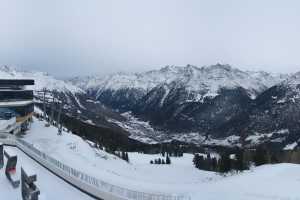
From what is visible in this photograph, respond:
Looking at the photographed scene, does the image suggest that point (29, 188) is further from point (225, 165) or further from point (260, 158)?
point (260, 158)

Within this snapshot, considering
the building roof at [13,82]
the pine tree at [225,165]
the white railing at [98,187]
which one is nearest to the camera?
the white railing at [98,187]

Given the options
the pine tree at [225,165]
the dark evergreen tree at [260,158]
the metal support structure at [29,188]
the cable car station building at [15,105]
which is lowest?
the pine tree at [225,165]

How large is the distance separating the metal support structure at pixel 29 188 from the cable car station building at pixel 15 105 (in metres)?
64.4

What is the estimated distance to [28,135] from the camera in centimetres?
9181

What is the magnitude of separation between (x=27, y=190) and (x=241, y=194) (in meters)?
18.1

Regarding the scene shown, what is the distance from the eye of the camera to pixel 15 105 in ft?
316

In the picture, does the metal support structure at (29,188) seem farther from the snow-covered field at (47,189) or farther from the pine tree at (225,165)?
the pine tree at (225,165)

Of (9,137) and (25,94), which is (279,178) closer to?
(9,137)

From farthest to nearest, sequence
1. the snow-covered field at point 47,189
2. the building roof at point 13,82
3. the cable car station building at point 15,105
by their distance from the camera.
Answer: the building roof at point 13,82 < the cable car station building at point 15,105 < the snow-covered field at point 47,189

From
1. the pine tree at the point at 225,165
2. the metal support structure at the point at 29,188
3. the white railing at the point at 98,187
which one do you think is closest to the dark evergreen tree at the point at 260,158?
the pine tree at the point at 225,165

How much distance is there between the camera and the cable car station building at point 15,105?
90000mm

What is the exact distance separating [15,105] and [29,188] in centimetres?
7550

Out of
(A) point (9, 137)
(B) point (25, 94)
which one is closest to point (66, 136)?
(B) point (25, 94)

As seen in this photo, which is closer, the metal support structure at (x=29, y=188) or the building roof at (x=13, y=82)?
the metal support structure at (x=29, y=188)
